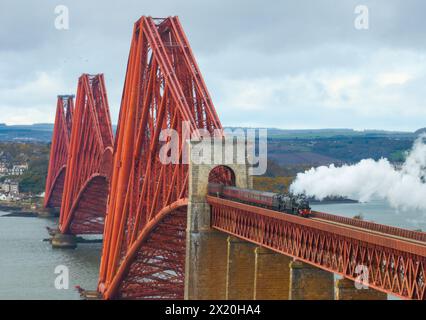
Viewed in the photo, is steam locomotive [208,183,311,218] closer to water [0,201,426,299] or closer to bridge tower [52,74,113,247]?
water [0,201,426,299]

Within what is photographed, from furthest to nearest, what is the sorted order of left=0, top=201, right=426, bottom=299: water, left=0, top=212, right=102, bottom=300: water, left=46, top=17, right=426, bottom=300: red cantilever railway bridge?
left=0, top=201, right=426, bottom=299: water, left=0, top=212, right=102, bottom=300: water, left=46, top=17, right=426, bottom=300: red cantilever railway bridge

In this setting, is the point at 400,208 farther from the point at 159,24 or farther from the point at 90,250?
Result: the point at 159,24

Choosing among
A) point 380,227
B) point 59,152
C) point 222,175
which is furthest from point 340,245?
point 59,152

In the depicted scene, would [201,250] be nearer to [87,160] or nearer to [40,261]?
[40,261]

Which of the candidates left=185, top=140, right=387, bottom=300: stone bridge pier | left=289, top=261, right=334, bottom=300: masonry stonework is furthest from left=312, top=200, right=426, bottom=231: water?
left=289, top=261, right=334, bottom=300: masonry stonework

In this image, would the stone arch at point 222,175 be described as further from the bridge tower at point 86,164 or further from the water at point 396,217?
the water at point 396,217

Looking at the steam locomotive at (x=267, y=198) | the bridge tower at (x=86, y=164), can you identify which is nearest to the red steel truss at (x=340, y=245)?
the steam locomotive at (x=267, y=198)

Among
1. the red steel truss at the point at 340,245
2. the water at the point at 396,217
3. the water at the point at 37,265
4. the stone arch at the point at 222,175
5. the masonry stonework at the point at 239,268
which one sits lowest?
the water at the point at 37,265
